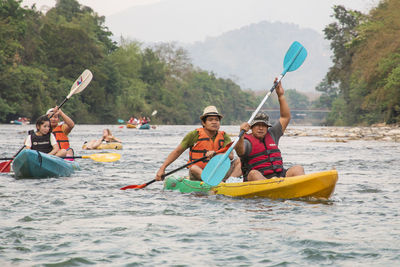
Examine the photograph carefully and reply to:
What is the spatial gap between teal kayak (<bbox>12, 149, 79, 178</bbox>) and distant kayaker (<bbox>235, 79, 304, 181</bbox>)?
3.78 meters

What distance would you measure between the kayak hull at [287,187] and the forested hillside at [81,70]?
107 feet

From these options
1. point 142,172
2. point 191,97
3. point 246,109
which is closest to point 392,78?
point 142,172

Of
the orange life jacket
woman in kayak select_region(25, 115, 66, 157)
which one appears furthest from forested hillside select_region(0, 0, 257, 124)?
woman in kayak select_region(25, 115, 66, 157)

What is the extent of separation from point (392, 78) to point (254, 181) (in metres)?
24.2

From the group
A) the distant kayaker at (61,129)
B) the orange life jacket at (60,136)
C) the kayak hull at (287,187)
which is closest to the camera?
the kayak hull at (287,187)

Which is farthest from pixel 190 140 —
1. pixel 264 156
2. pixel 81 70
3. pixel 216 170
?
pixel 81 70

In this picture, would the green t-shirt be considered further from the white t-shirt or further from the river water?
the white t-shirt

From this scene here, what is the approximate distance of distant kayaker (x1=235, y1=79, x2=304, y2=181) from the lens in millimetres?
7273

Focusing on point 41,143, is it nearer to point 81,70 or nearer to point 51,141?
point 51,141

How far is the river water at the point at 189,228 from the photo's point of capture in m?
4.53

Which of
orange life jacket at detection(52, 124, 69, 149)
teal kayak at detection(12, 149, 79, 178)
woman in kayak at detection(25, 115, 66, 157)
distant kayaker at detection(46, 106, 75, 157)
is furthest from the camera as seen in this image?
orange life jacket at detection(52, 124, 69, 149)

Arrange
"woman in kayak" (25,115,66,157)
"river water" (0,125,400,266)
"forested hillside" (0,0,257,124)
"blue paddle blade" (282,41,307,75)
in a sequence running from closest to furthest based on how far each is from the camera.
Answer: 1. "river water" (0,125,400,266)
2. "blue paddle blade" (282,41,307,75)
3. "woman in kayak" (25,115,66,157)
4. "forested hillside" (0,0,257,124)

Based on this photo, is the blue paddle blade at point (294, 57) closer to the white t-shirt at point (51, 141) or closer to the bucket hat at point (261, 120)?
the bucket hat at point (261, 120)

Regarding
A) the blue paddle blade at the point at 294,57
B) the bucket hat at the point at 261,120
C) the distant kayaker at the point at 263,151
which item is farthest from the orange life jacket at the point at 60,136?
the bucket hat at the point at 261,120
